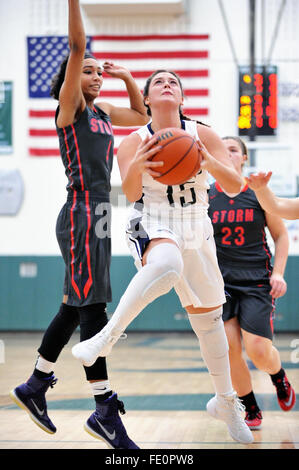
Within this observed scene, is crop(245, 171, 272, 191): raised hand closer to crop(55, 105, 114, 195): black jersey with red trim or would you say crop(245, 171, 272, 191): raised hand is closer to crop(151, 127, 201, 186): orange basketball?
crop(151, 127, 201, 186): orange basketball

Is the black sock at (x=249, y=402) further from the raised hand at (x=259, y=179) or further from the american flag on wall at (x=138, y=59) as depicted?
the american flag on wall at (x=138, y=59)

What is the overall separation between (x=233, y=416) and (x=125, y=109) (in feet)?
6.03

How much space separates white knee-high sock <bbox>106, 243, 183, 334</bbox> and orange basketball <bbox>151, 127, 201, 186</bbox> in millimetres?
307

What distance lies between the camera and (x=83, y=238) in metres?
3.15

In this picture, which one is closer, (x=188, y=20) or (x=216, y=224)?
(x=216, y=224)

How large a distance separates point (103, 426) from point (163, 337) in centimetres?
653

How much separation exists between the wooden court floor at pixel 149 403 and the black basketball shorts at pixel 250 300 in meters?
0.63

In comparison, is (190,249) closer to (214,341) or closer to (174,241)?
(174,241)

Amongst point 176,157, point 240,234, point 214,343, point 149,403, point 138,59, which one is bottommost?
point 149,403

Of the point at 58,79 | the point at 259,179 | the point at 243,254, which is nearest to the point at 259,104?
the point at 243,254

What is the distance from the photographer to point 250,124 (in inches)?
336

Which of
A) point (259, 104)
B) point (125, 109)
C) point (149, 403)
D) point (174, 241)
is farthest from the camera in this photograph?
point (259, 104)

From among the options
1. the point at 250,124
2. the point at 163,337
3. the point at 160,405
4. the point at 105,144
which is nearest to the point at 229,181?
the point at 105,144
